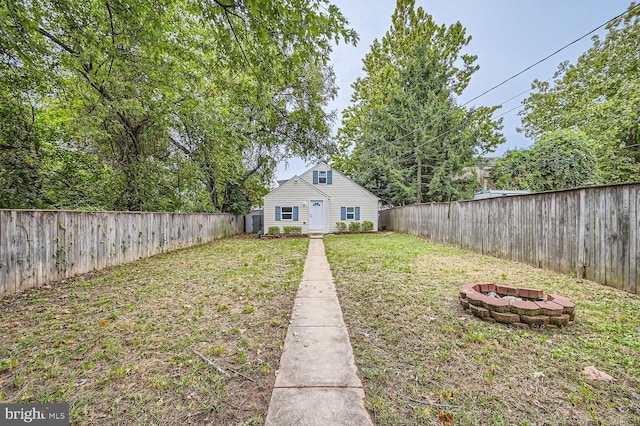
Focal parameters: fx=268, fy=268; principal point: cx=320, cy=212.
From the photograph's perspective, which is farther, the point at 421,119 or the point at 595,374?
the point at 421,119

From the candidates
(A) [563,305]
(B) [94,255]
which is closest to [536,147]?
(A) [563,305]

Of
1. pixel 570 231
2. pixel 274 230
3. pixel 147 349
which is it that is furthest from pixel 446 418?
pixel 274 230

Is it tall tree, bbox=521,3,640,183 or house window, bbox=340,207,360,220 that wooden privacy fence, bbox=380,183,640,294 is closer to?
house window, bbox=340,207,360,220

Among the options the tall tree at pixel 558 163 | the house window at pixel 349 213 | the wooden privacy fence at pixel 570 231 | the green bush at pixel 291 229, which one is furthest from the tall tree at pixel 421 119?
the wooden privacy fence at pixel 570 231

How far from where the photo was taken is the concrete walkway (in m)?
1.67

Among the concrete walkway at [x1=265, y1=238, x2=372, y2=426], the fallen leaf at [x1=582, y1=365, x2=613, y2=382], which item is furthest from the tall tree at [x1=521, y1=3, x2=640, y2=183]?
the concrete walkway at [x1=265, y1=238, x2=372, y2=426]

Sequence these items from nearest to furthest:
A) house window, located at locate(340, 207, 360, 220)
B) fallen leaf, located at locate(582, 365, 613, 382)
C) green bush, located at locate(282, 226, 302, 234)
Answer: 1. fallen leaf, located at locate(582, 365, 613, 382)
2. green bush, located at locate(282, 226, 302, 234)
3. house window, located at locate(340, 207, 360, 220)

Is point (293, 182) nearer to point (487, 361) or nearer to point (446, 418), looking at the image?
point (487, 361)

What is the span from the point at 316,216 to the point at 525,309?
14.6 m

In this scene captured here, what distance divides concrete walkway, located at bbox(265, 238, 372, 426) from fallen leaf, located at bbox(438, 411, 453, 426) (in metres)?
0.45

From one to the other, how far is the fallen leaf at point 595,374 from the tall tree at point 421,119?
1621cm

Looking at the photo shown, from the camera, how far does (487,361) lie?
228cm

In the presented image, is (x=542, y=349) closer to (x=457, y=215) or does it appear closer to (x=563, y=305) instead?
(x=563, y=305)

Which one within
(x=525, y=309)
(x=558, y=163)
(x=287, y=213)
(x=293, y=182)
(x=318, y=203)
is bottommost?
(x=525, y=309)
